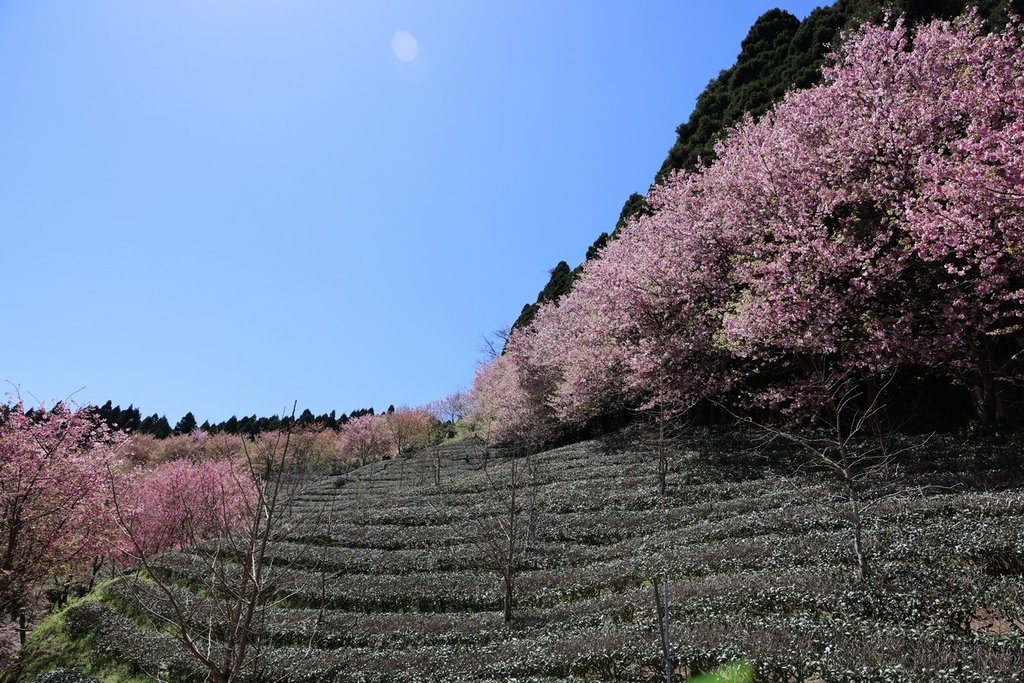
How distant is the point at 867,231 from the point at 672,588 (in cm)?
1427

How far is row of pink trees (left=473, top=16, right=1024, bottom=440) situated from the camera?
585 inches

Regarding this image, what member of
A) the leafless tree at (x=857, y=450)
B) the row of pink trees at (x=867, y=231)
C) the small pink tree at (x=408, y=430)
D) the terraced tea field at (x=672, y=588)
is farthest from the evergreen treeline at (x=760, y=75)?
the small pink tree at (x=408, y=430)

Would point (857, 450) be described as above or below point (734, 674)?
above

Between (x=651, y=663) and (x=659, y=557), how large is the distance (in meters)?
6.20

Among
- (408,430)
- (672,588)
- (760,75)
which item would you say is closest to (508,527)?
A: (672,588)

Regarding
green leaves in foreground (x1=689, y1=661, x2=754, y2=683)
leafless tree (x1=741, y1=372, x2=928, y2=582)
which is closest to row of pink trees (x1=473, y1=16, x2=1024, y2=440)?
leafless tree (x1=741, y1=372, x2=928, y2=582)

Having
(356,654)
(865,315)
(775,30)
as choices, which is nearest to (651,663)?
(356,654)

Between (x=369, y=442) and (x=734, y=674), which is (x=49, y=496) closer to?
(x=734, y=674)

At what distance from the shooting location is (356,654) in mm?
13016

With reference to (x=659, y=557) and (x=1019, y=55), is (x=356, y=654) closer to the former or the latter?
(x=659, y=557)


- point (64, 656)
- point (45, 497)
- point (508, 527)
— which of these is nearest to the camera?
point (508, 527)

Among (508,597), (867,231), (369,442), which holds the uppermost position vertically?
(867,231)

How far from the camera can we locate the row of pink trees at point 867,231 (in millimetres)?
14867

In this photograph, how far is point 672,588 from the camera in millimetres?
12172
